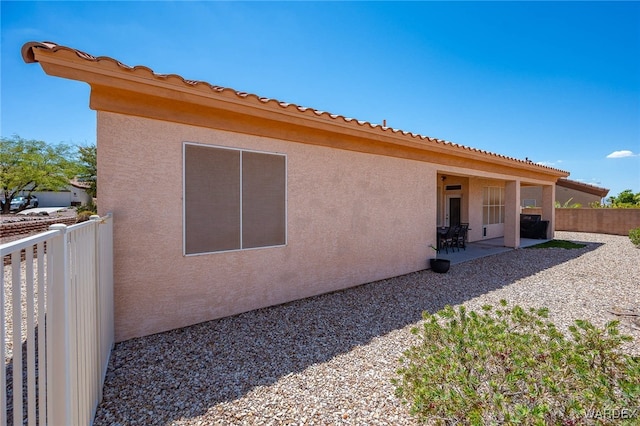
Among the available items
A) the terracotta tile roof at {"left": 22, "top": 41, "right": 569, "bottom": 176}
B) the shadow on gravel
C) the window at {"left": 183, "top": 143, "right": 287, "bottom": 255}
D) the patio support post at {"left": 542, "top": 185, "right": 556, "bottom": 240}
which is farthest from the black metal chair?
the window at {"left": 183, "top": 143, "right": 287, "bottom": 255}

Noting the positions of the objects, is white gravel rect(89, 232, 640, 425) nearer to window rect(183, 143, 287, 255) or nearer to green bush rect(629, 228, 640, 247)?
window rect(183, 143, 287, 255)

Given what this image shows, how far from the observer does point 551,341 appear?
8.56 ft

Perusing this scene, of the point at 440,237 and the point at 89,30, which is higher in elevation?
the point at 89,30

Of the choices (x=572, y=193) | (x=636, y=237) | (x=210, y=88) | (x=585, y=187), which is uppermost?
(x=585, y=187)

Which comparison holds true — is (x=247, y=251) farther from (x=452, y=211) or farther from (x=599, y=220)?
(x=599, y=220)

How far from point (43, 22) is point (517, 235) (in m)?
17.2

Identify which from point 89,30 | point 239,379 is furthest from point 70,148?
point 239,379

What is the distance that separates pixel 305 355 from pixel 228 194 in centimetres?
299

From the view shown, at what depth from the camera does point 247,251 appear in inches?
230

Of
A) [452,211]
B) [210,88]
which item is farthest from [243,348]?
[452,211]

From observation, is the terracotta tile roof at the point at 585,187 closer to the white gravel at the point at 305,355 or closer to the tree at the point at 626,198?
the tree at the point at 626,198

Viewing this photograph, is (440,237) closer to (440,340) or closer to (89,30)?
(440,340)

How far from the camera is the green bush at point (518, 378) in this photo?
1.99m

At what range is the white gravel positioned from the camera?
10.2ft
